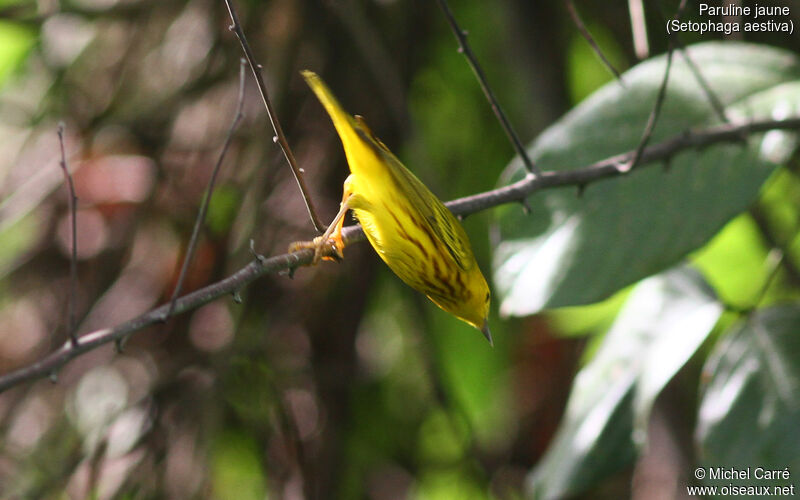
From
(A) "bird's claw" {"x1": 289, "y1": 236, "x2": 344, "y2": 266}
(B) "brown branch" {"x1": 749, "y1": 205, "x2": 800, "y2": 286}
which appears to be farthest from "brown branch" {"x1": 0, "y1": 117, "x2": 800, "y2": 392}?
(B) "brown branch" {"x1": 749, "y1": 205, "x2": 800, "y2": 286}

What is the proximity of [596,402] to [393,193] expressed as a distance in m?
0.69

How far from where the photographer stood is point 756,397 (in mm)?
1302

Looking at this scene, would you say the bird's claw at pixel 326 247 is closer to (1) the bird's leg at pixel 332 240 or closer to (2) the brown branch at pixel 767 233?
(1) the bird's leg at pixel 332 240

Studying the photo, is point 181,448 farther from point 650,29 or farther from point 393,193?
point 650,29

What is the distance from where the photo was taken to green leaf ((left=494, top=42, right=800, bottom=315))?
1256 millimetres

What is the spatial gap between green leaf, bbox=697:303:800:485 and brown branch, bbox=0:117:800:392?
1.24 feet

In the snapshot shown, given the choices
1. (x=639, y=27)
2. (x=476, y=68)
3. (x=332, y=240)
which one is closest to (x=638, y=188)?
(x=639, y=27)

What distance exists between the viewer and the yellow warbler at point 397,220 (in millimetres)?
1030

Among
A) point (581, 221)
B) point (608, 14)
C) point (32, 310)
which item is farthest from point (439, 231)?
point (32, 310)

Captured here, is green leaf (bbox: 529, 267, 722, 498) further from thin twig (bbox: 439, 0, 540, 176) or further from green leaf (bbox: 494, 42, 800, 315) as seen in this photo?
thin twig (bbox: 439, 0, 540, 176)

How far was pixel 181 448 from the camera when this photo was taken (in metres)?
1.89

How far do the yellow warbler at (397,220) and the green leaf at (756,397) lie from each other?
487mm

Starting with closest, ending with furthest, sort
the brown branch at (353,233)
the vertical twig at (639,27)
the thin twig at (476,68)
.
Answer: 1. the brown branch at (353,233)
2. the thin twig at (476,68)
3. the vertical twig at (639,27)

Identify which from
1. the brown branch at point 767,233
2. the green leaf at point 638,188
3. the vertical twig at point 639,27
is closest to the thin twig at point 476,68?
the green leaf at point 638,188
